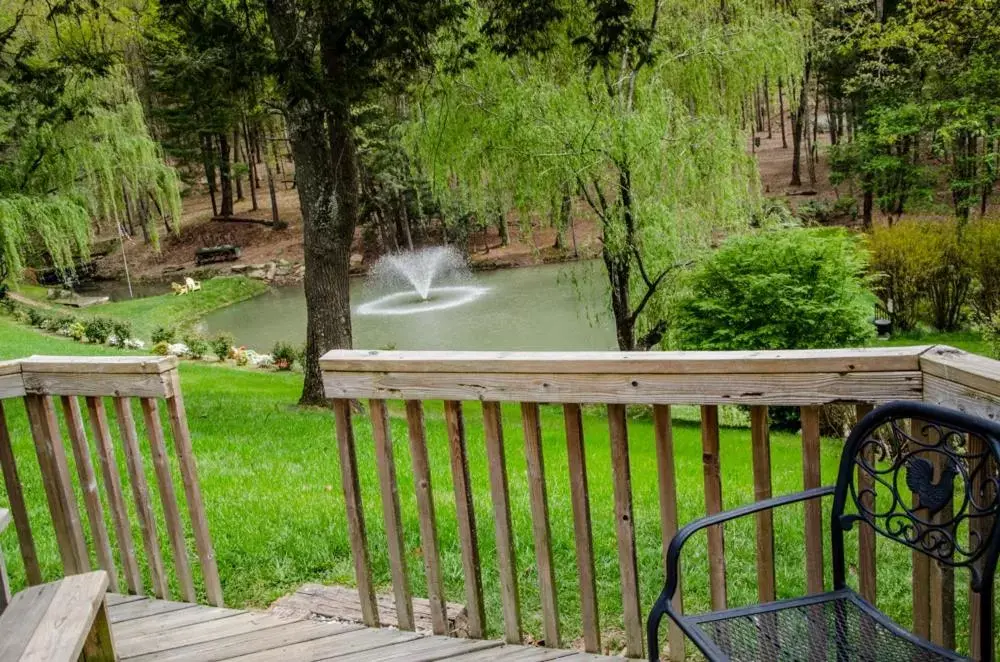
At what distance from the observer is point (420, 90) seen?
848 centimetres

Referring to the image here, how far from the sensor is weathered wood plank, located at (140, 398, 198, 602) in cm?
263

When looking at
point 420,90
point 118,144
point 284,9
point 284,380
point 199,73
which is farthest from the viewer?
point 118,144

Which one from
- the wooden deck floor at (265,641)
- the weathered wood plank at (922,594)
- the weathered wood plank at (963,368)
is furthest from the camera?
the wooden deck floor at (265,641)

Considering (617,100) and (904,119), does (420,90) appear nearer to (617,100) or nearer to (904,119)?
(617,100)

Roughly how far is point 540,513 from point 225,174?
113ft

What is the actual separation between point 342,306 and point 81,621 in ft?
22.1

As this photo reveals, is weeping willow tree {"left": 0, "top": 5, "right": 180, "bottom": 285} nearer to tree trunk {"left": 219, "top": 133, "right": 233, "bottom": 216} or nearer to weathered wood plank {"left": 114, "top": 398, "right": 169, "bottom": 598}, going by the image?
weathered wood plank {"left": 114, "top": 398, "right": 169, "bottom": 598}

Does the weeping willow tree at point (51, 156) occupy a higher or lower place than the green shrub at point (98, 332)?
higher

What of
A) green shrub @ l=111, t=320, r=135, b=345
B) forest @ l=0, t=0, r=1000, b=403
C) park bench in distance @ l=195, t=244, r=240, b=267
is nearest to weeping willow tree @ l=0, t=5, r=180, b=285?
forest @ l=0, t=0, r=1000, b=403

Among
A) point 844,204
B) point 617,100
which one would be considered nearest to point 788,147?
point 844,204

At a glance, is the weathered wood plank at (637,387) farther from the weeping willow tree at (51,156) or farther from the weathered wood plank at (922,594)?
the weeping willow tree at (51,156)

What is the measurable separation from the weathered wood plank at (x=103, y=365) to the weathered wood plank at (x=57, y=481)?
13cm

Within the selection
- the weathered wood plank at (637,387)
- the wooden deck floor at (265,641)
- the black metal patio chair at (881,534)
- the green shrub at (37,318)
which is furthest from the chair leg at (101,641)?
the green shrub at (37,318)

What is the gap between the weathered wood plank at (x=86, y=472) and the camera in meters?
2.77
